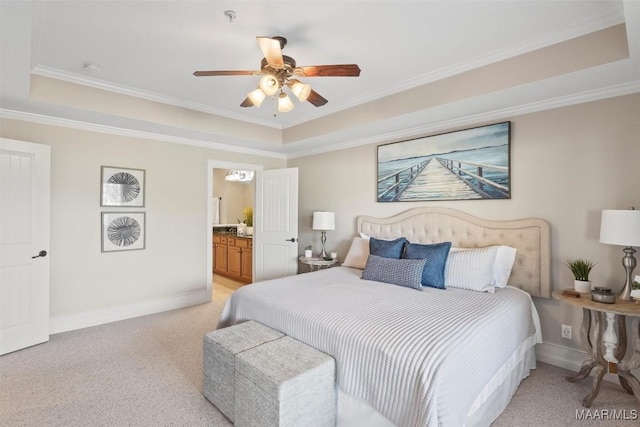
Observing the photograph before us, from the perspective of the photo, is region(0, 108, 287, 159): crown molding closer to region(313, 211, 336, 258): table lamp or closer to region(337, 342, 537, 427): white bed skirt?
region(313, 211, 336, 258): table lamp

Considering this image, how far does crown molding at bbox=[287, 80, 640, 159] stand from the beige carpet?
2.37 m

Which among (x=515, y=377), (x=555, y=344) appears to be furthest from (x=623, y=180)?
(x=515, y=377)

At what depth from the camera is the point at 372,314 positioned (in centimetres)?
213

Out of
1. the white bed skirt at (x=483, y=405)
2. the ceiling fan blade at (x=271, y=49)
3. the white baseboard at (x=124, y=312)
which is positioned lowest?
the white baseboard at (x=124, y=312)

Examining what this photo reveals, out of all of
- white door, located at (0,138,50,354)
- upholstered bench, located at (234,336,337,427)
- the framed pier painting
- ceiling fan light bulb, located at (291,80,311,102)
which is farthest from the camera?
the framed pier painting

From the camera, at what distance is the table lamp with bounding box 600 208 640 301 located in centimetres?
218

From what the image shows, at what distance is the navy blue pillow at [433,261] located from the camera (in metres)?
2.91

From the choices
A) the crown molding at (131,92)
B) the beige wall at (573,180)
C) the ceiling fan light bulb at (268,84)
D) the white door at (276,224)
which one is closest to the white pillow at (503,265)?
the beige wall at (573,180)

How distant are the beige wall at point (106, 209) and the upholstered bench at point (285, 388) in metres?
2.82

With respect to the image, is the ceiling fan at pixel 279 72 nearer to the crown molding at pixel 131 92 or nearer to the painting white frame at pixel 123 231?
the crown molding at pixel 131 92

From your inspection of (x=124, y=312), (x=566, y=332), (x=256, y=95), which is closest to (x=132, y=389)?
(x=124, y=312)

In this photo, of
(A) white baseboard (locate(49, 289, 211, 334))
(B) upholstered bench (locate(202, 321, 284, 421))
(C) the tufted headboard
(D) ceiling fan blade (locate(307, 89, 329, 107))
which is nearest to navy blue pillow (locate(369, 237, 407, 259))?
(C) the tufted headboard

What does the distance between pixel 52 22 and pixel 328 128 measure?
2.77m

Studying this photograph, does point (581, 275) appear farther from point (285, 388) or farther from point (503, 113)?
point (285, 388)
